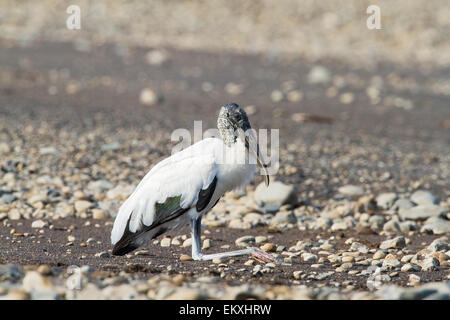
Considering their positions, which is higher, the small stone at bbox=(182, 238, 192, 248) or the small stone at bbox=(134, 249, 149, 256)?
the small stone at bbox=(182, 238, 192, 248)

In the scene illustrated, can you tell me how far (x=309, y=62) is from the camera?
21.2 m

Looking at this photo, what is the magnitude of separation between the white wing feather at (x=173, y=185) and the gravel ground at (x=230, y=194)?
38cm

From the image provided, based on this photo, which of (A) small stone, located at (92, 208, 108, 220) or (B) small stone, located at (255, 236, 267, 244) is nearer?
(B) small stone, located at (255, 236, 267, 244)

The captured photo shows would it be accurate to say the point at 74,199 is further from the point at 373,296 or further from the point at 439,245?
the point at 373,296

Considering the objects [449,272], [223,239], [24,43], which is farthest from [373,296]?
[24,43]

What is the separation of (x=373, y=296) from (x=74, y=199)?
191 inches

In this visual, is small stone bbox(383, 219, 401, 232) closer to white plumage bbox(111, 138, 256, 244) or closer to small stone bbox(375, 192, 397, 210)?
small stone bbox(375, 192, 397, 210)

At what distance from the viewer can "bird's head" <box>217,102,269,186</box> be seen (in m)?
7.14

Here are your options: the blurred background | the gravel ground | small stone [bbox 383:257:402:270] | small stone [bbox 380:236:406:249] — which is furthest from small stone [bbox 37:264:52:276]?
the blurred background

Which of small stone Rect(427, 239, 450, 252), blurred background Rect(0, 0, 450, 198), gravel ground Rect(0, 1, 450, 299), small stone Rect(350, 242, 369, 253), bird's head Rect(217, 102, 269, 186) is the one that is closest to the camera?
gravel ground Rect(0, 1, 450, 299)

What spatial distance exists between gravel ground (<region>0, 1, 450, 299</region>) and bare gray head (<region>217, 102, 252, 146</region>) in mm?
1092

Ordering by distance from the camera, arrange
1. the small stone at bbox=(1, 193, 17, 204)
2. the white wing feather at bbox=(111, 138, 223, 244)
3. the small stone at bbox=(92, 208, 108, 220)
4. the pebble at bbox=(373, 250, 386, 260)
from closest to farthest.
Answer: the white wing feather at bbox=(111, 138, 223, 244), the pebble at bbox=(373, 250, 386, 260), the small stone at bbox=(92, 208, 108, 220), the small stone at bbox=(1, 193, 17, 204)

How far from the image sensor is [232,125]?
7.21m

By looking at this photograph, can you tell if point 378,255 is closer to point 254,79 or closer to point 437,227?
point 437,227
